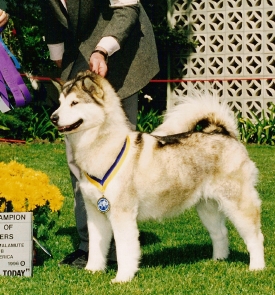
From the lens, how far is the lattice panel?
12219 millimetres

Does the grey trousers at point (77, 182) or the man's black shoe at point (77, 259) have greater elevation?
the grey trousers at point (77, 182)

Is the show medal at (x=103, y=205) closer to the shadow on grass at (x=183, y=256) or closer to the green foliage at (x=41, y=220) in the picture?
the green foliage at (x=41, y=220)

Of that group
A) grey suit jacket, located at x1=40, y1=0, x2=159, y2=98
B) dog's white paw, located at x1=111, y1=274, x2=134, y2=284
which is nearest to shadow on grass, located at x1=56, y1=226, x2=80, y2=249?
dog's white paw, located at x1=111, y1=274, x2=134, y2=284

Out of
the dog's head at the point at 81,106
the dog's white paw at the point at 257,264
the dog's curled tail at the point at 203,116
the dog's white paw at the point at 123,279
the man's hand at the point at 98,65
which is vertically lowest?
the dog's white paw at the point at 257,264

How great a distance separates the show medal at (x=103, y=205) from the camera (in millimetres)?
4043

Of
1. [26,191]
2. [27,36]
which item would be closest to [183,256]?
[26,191]

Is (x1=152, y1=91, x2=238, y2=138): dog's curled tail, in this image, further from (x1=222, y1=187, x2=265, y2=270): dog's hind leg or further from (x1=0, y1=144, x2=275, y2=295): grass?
(x1=0, y1=144, x2=275, y2=295): grass

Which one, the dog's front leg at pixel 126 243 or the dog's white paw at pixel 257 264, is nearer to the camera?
the dog's front leg at pixel 126 243

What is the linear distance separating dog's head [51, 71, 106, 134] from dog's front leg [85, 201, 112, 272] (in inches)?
24.4

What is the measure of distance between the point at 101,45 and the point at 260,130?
7837 mm

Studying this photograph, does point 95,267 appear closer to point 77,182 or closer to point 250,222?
point 77,182

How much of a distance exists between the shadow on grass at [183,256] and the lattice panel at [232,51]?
7122mm

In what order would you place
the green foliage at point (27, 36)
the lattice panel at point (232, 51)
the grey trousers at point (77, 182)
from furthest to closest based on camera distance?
the lattice panel at point (232, 51), the green foliage at point (27, 36), the grey trousers at point (77, 182)

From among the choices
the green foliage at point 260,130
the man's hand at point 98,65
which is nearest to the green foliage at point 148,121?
the green foliage at point 260,130
